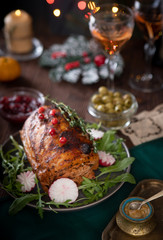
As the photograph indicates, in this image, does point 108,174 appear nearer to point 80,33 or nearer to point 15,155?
point 15,155

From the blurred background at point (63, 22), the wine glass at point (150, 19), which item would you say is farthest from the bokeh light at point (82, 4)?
the blurred background at point (63, 22)

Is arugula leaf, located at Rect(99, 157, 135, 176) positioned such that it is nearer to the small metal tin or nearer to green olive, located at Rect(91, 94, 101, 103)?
the small metal tin

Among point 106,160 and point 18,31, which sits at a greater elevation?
point 18,31

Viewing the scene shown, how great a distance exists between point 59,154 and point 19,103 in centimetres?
81

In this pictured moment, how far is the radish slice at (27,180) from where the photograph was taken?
1.69 meters

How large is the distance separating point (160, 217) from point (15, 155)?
36.1 inches

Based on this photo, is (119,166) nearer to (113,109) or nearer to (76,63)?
(113,109)

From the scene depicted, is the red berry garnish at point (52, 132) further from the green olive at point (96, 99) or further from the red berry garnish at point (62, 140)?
the green olive at point (96, 99)

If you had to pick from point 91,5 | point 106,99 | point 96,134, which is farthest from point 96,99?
point 91,5

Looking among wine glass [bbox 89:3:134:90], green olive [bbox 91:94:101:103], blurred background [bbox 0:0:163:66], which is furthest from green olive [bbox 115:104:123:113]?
blurred background [bbox 0:0:163:66]

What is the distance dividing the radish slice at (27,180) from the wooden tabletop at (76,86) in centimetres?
51

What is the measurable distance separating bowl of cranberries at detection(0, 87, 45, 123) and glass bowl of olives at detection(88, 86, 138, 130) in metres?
0.40

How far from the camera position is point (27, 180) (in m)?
1.72

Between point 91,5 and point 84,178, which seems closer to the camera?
point 84,178
